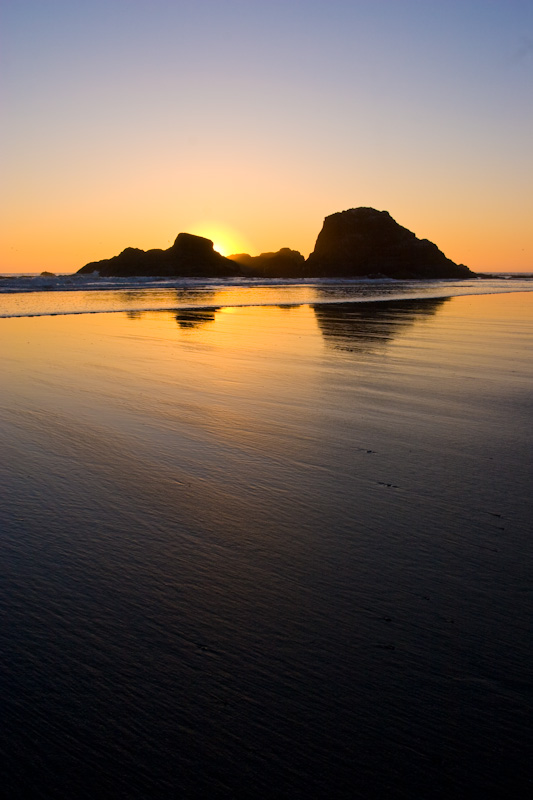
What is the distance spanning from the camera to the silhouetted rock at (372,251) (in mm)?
144125

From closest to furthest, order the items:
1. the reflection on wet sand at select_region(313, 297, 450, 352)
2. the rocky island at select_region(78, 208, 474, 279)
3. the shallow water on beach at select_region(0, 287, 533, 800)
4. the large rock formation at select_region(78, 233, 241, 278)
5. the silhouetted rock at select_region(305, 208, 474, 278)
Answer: the shallow water on beach at select_region(0, 287, 533, 800)
the reflection on wet sand at select_region(313, 297, 450, 352)
the large rock formation at select_region(78, 233, 241, 278)
the rocky island at select_region(78, 208, 474, 279)
the silhouetted rock at select_region(305, 208, 474, 278)

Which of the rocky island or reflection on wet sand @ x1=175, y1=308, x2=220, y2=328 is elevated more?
the rocky island

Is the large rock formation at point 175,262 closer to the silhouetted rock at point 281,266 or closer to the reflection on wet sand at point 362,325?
the silhouetted rock at point 281,266

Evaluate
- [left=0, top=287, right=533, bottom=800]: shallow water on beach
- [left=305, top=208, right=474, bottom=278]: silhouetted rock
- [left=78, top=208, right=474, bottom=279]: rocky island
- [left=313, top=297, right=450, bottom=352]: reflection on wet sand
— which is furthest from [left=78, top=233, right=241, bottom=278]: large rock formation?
[left=0, top=287, right=533, bottom=800]: shallow water on beach

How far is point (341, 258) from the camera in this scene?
496 feet

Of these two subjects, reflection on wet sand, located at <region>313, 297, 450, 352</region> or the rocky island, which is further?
the rocky island

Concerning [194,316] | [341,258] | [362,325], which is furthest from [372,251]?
[362,325]

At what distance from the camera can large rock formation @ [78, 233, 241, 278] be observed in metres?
127

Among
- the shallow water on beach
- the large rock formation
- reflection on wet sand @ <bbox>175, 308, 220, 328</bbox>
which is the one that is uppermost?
the large rock formation

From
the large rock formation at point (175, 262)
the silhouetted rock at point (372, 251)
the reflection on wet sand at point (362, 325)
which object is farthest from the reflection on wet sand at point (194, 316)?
the silhouetted rock at point (372, 251)

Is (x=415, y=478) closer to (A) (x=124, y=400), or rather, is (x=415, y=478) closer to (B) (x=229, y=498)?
(B) (x=229, y=498)

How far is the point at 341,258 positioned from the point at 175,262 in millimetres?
47197

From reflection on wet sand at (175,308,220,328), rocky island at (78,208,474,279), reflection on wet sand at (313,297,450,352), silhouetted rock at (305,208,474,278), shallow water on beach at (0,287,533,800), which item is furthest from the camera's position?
silhouetted rock at (305,208,474,278)

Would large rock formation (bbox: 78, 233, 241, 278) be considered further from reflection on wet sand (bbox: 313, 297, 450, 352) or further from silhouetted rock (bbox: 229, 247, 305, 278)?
reflection on wet sand (bbox: 313, 297, 450, 352)
